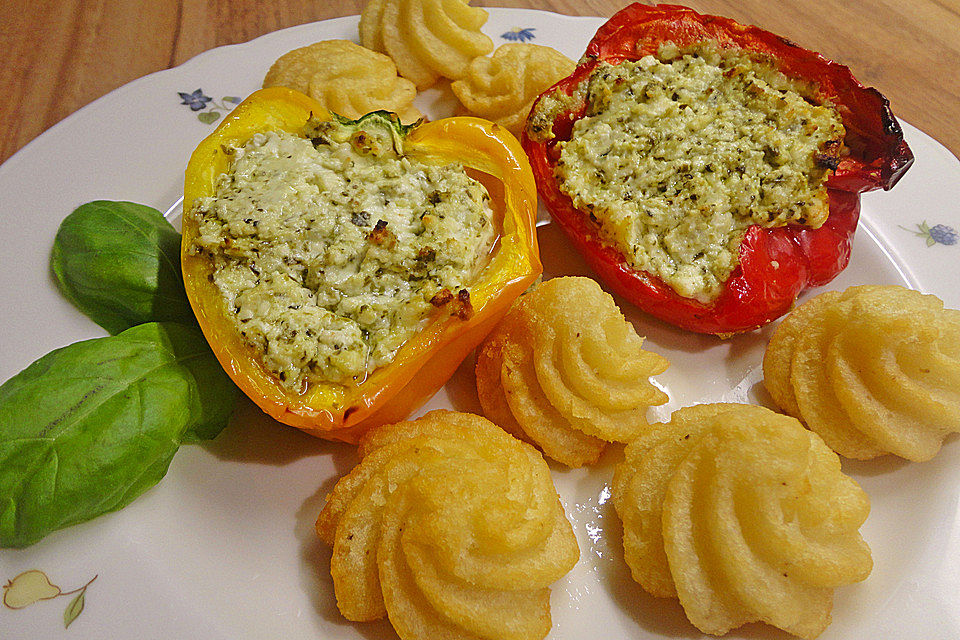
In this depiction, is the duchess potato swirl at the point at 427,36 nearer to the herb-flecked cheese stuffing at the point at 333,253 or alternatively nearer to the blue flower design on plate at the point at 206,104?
the blue flower design on plate at the point at 206,104

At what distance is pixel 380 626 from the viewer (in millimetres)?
1505

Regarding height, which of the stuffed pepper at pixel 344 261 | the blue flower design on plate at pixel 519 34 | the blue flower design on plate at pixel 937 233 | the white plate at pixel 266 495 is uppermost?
the blue flower design on plate at pixel 937 233

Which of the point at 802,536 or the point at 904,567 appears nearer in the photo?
the point at 802,536

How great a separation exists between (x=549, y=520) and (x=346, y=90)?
1.53m

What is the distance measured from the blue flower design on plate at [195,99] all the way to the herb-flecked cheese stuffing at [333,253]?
2.26ft

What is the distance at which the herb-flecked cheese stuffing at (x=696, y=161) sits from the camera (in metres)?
1.94

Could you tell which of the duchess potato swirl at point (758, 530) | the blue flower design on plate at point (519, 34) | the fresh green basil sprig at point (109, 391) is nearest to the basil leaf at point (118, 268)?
the fresh green basil sprig at point (109, 391)

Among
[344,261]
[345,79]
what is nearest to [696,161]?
[344,261]

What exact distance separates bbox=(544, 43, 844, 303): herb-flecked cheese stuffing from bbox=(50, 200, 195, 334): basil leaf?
1136 mm

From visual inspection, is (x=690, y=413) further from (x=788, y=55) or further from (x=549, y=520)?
(x=788, y=55)

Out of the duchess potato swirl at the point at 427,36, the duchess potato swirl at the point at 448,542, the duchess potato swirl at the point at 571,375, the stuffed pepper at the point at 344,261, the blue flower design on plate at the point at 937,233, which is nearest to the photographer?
the duchess potato swirl at the point at 448,542

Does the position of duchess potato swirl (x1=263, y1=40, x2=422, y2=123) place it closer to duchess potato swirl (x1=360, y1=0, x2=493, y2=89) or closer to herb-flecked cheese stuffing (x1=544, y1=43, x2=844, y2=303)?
duchess potato swirl (x1=360, y1=0, x2=493, y2=89)

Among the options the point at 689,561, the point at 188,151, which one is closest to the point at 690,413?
the point at 689,561

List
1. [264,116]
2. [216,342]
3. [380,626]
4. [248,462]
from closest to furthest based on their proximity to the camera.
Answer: [380,626] → [216,342] → [248,462] → [264,116]
